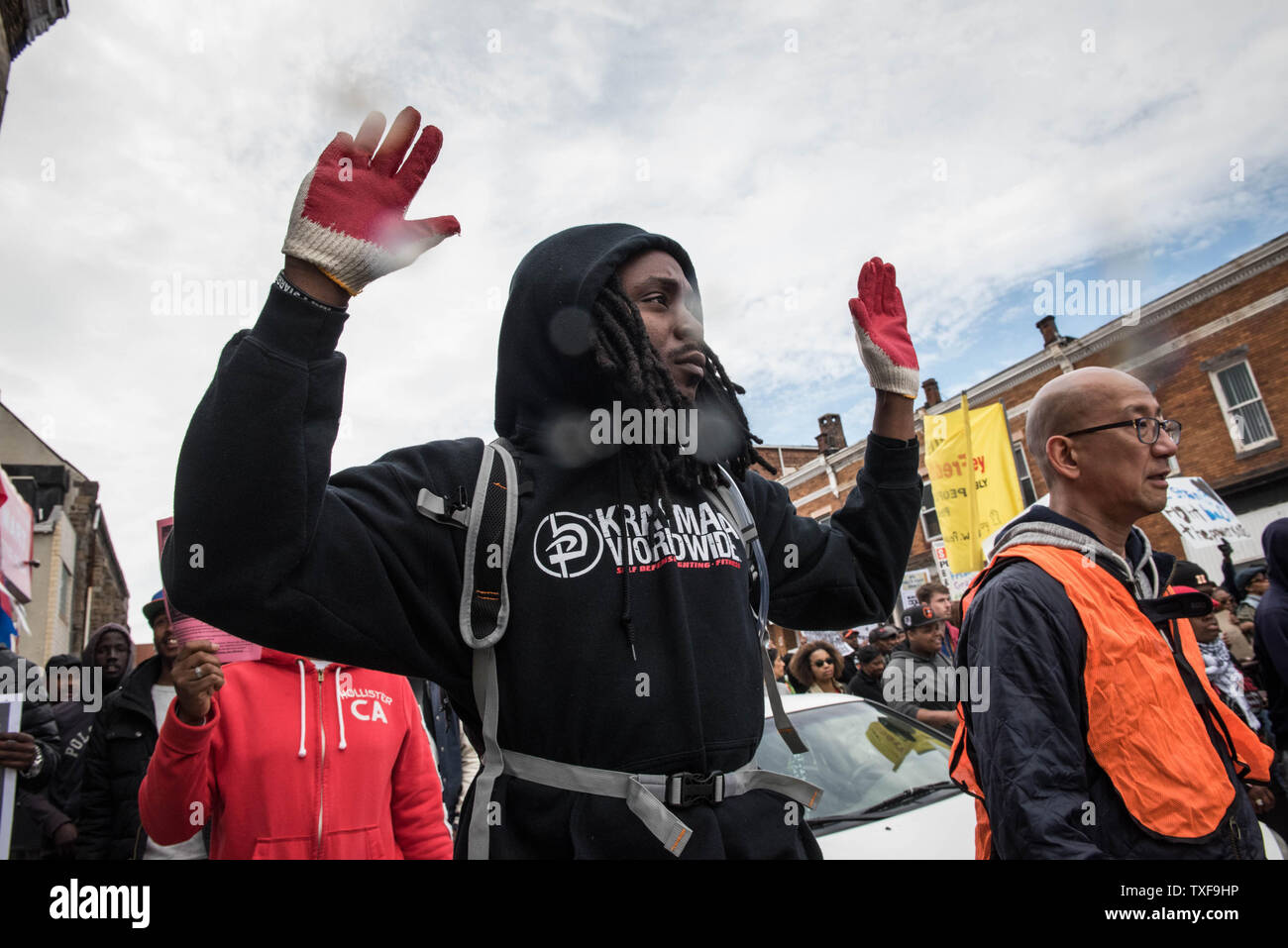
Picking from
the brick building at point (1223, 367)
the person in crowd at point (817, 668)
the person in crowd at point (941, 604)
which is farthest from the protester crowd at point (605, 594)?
the brick building at point (1223, 367)

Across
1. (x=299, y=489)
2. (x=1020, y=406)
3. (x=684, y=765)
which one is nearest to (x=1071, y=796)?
(x=684, y=765)

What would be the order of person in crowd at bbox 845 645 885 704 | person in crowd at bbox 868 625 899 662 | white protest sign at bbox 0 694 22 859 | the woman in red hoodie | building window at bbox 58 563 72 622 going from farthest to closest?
building window at bbox 58 563 72 622 → person in crowd at bbox 868 625 899 662 → person in crowd at bbox 845 645 885 704 → white protest sign at bbox 0 694 22 859 → the woman in red hoodie

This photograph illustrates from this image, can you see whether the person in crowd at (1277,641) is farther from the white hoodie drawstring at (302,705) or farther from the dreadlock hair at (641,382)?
the white hoodie drawstring at (302,705)

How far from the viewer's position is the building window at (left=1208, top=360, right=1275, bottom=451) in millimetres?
16531

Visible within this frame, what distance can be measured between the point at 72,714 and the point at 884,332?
5.16 metres

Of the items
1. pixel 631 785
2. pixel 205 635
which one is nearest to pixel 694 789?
pixel 631 785

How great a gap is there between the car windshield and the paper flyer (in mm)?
2244

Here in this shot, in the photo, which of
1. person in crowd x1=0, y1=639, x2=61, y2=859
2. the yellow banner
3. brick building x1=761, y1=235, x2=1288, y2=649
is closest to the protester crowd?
person in crowd x1=0, y1=639, x2=61, y2=859

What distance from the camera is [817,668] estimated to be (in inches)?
295

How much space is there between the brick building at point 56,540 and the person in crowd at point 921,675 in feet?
67.3

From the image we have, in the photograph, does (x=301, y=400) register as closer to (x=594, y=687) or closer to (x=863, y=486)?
(x=594, y=687)

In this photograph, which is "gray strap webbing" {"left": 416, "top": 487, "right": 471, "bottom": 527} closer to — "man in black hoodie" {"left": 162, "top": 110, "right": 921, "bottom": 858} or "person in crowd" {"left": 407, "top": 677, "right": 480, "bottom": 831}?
"man in black hoodie" {"left": 162, "top": 110, "right": 921, "bottom": 858}

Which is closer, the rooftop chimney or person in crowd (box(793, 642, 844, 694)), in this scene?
person in crowd (box(793, 642, 844, 694))

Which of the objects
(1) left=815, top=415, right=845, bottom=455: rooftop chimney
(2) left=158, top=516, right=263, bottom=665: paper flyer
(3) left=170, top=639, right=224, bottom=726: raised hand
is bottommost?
(3) left=170, top=639, right=224, bottom=726: raised hand
